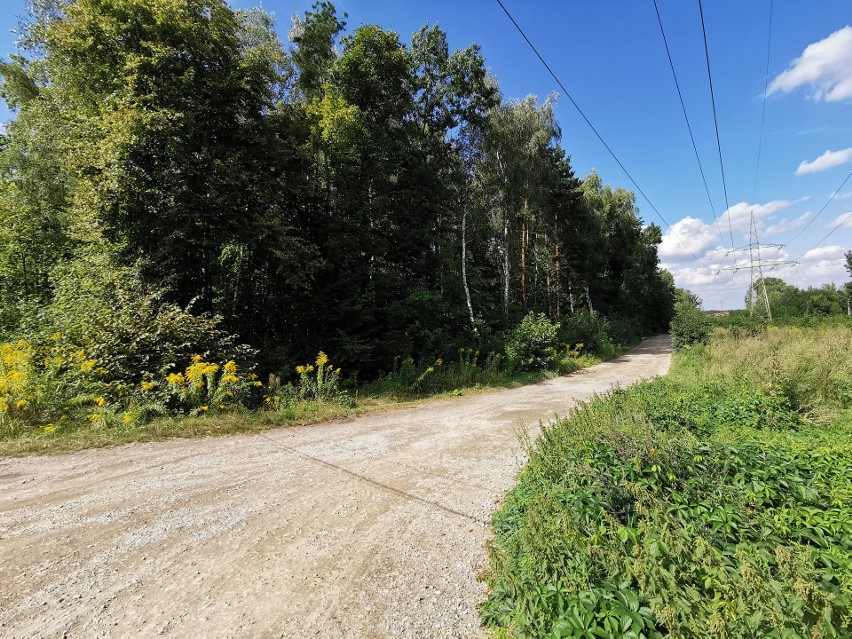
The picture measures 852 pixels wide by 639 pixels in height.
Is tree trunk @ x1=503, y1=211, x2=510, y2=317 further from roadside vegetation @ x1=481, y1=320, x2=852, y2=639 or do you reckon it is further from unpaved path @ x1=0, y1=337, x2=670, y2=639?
roadside vegetation @ x1=481, y1=320, x2=852, y2=639

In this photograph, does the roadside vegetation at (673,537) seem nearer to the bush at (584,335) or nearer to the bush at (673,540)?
the bush at (673,540)

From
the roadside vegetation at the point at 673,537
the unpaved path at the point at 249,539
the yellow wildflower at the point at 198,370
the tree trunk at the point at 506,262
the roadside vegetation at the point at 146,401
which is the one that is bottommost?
the unpaved path at the point at 249,539

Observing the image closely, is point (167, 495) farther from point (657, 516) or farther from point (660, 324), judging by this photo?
point (660, 324)

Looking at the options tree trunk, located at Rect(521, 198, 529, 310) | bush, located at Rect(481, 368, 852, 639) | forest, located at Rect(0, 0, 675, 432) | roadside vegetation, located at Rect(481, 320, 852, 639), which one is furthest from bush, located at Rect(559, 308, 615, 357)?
bush, located at Rect(481, 368, 852, 639)

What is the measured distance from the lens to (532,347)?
13.8 metres

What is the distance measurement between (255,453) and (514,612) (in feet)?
14.5

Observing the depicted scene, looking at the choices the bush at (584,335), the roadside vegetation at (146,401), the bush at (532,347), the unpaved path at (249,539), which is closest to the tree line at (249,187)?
the roadside vegetation at (146,401)

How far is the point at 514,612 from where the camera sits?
2.03 metres

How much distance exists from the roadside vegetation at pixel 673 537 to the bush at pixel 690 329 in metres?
14.5

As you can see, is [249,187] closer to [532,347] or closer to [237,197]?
[237,197]

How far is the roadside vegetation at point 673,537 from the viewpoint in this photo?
1625 millimetres

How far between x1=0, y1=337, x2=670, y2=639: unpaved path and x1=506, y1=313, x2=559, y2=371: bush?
27.3 feet

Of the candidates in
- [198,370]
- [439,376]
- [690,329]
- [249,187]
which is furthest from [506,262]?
[198,370]

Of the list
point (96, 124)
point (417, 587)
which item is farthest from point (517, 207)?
point (417, 587)
